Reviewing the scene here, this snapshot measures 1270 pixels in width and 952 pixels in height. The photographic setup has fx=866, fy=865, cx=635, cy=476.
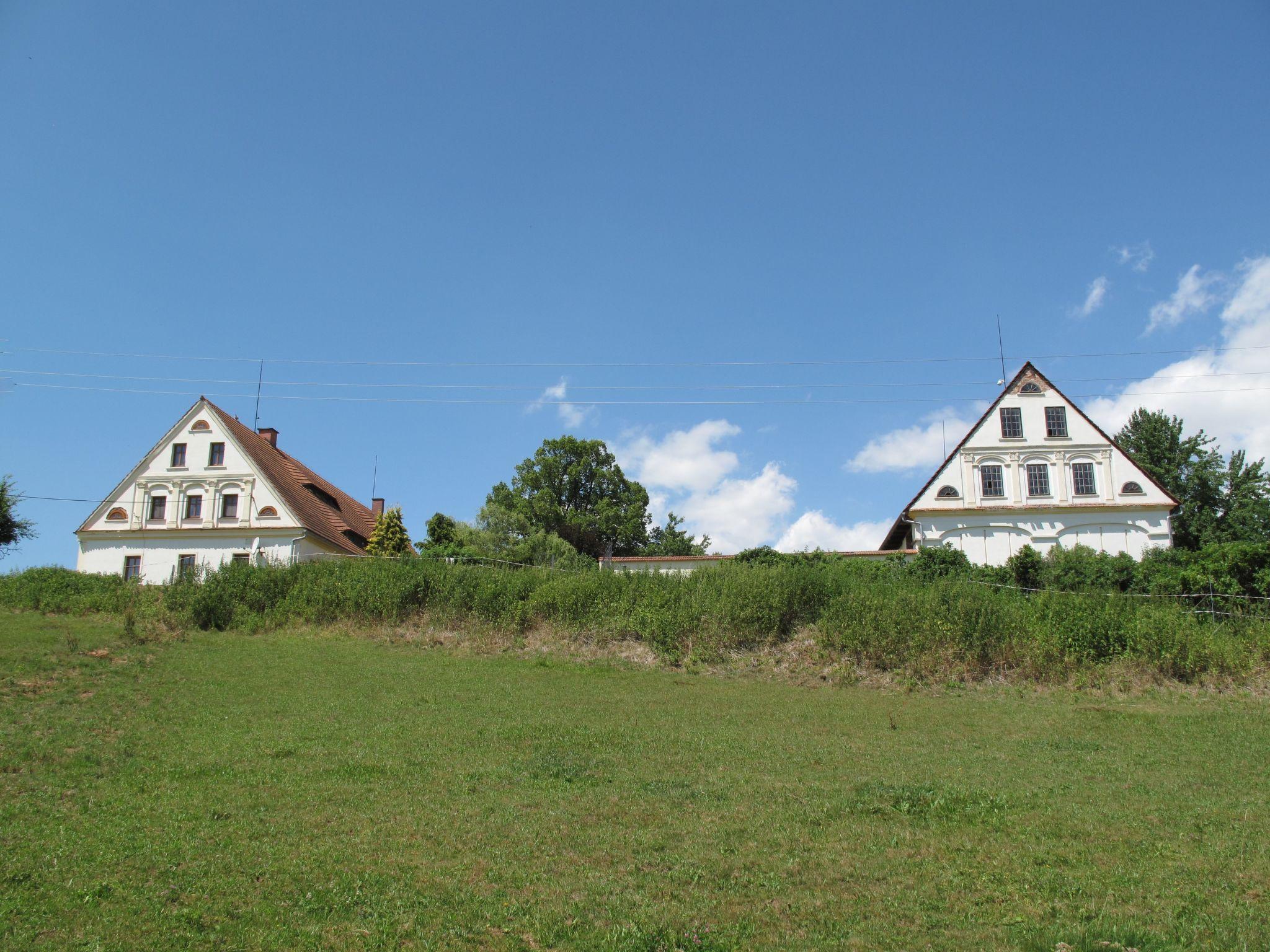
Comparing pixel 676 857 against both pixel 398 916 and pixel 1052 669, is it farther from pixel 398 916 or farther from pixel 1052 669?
pixel 1052 669

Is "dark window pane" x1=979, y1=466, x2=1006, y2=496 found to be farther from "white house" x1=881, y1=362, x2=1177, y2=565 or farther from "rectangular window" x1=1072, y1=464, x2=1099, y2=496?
"rectangular window" x1=1072, y1=464, x2=1099, y2=496

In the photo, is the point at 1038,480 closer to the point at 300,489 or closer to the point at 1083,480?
the point at 1083,480

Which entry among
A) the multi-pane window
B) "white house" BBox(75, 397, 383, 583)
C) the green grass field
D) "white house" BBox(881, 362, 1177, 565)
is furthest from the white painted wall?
the multi-pane window

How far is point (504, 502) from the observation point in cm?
5484

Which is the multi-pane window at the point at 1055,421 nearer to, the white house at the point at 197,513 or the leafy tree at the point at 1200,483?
the leafy tree at the point at 1200,483

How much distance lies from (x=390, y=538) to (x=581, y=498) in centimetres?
1649

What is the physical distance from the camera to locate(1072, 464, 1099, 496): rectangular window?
39469 mm

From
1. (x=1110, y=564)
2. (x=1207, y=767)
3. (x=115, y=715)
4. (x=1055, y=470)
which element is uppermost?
(x=1055, y=470)

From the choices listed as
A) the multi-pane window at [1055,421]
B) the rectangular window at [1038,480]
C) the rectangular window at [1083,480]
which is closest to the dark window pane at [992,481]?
the rectangular window at [1038,480]

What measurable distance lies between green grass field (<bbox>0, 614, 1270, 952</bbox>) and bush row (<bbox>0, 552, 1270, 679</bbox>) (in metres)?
3.65

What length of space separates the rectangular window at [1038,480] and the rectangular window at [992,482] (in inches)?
46.1

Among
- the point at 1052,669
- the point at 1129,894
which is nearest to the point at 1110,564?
the point at 1052,669

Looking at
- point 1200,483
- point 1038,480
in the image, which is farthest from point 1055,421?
point 1200,483

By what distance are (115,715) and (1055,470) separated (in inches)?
1491
